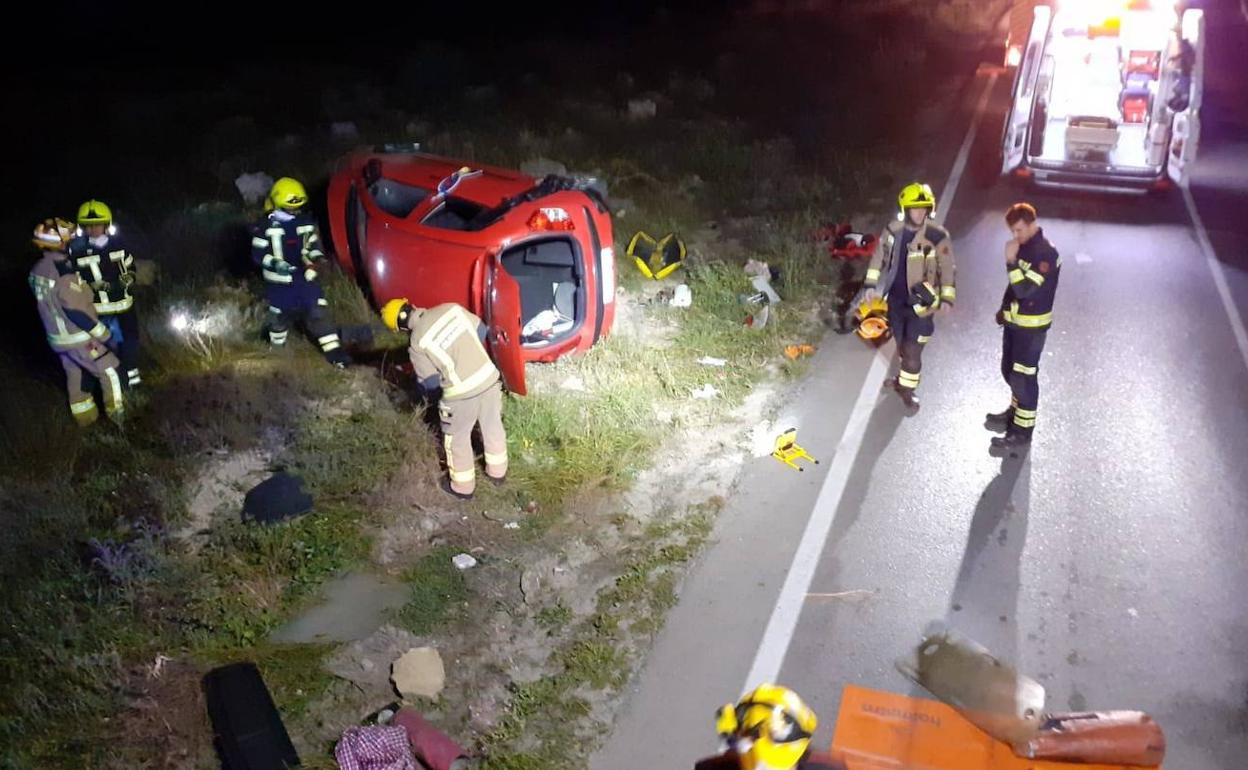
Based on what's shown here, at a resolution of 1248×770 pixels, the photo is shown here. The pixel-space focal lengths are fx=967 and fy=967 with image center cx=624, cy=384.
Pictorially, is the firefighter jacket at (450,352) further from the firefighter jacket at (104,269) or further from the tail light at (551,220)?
A: the firefighter jacket at (104,269)

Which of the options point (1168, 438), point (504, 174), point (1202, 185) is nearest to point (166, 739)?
point (504, 174)

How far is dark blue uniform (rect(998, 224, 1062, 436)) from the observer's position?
20.8ft

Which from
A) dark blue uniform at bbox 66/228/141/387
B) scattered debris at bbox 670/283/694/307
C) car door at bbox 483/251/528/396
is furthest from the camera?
scattered debris at bbox 670/283/694/307

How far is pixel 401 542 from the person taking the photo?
19.7 ft

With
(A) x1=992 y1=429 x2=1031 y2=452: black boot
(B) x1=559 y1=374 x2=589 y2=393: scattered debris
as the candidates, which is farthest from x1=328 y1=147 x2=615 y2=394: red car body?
(A) x1=992 y1=429 x2=1031 y2=452: black boot

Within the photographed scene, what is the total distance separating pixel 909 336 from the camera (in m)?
7.25

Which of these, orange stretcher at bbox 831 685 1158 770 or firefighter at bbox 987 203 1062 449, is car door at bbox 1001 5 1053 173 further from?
orange stretcher at bbox 831 685 1158 770

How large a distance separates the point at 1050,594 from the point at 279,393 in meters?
5.63

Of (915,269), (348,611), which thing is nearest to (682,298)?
(915,269)

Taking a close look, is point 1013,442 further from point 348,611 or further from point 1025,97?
point 1025,97

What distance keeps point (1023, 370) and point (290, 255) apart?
5.62 meters

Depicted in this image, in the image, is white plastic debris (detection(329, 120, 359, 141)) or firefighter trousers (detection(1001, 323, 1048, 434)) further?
white plastic debris (detection(329, 120, 359, 141))

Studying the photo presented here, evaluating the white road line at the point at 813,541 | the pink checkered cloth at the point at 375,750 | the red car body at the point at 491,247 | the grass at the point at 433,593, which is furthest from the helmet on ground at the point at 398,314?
the white road line at the point at 813,541

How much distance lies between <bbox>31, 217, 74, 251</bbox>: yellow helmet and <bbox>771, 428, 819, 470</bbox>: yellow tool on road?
521 cm
